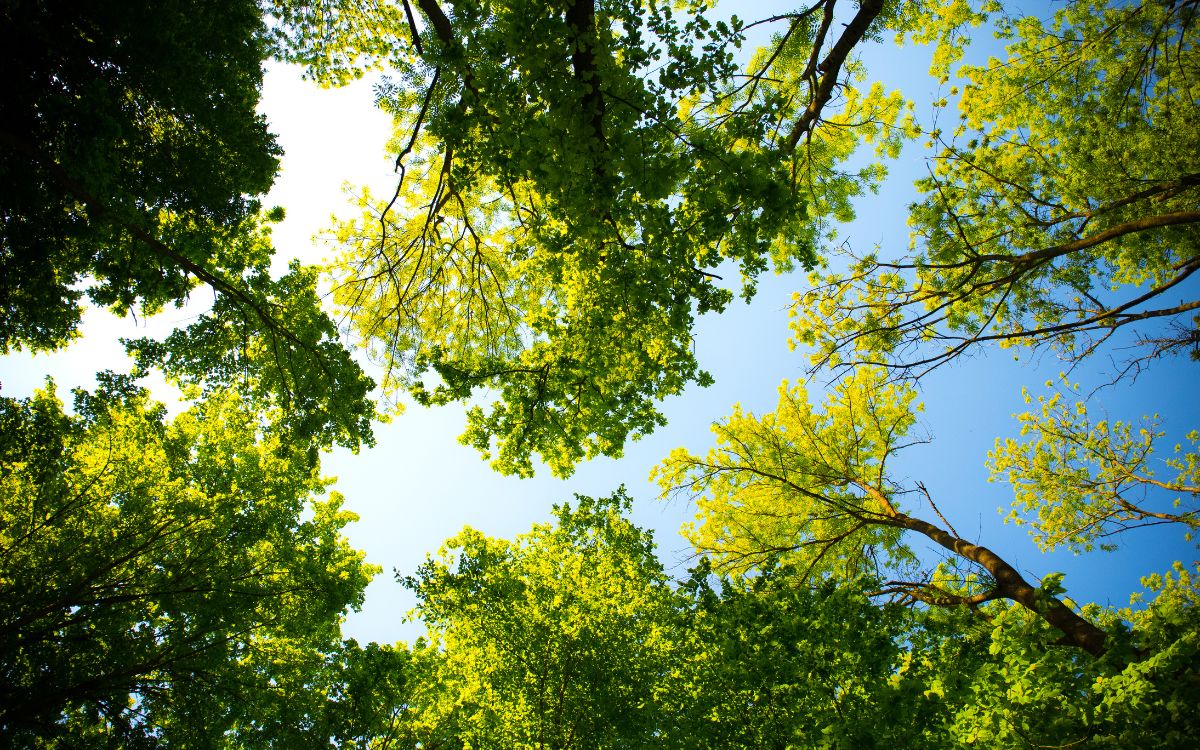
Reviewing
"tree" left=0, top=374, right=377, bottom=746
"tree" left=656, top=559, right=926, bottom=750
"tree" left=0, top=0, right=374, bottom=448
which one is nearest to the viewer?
"tree" left=656, top=559, right=926, bottom=750

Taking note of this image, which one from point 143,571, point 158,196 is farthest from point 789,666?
point 143,571

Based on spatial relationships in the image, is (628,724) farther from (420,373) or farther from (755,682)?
(420,373)

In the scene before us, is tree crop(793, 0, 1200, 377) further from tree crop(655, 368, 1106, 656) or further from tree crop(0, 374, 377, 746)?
tree crop(0, 374, 377, 746)

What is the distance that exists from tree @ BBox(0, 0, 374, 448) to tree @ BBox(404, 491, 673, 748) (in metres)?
3.07

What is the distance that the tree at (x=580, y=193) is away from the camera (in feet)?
15.0

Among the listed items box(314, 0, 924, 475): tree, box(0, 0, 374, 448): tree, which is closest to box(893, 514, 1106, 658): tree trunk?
box(314, 0, 924, 475): tree

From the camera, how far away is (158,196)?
6.05 metres

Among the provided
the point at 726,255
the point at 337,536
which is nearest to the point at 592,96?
the point at 726,255

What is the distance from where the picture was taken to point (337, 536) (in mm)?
10516

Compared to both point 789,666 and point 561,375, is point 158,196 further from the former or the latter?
point 789,666

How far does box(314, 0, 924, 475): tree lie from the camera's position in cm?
459

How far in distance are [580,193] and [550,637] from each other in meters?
6.03

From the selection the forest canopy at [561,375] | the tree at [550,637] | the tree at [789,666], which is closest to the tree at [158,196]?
the forest canopy at [561,375]

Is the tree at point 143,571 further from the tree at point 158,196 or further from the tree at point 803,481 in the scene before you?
the tree at point 803,481
